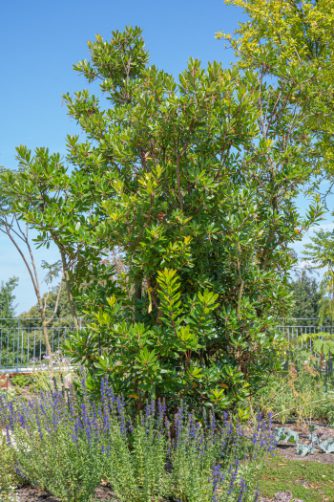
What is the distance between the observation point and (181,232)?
170 inches

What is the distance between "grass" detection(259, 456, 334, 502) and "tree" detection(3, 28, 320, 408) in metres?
0.75

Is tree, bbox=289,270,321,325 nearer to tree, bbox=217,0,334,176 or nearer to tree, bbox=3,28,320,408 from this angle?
tree, bbox=217,0,334,176

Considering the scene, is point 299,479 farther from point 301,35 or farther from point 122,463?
point 301,35

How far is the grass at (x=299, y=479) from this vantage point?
14.5 ft

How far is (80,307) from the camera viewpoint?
4.88 m

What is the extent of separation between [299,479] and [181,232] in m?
2.51

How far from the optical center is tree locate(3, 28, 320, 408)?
167 inches

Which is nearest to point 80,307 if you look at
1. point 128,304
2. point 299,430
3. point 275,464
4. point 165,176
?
point 128,304

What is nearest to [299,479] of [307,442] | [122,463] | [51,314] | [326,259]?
[307,442]

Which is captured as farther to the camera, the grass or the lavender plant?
the grass

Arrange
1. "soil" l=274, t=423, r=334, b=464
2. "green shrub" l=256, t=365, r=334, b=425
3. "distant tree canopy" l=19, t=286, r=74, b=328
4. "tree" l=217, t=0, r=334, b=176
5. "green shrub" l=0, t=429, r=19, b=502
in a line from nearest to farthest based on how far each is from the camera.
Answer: "green shrub" l=0, t=429, r=19, b=502
"soil" l=274, t=423, r=334, b=464
"green shrub" l=256, t=365, r=334, b=425
"tree" l=217, t=0, r=334, b=176
"distant tree canopy" l=19, t=286, r=74, b=328

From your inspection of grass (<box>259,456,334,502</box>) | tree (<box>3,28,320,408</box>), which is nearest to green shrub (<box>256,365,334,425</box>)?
grass (<box>259,456,334,502</box>)

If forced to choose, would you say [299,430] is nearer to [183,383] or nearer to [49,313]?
[183,383]

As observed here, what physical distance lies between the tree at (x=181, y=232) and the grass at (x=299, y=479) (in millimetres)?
748
